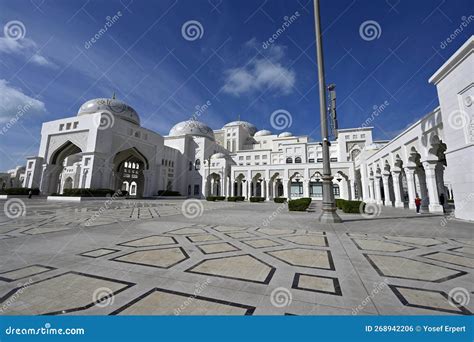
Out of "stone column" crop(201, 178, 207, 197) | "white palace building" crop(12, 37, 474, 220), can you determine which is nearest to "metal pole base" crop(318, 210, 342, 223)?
"white palace building" crop(12, 37, 474, 220)

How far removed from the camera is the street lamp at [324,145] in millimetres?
7824

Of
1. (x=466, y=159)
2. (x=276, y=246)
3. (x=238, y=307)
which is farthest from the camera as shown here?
(x=466, y=159)

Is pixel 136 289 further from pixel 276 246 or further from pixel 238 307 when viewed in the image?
pixel 276 246

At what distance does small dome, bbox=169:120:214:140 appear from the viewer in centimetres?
4752

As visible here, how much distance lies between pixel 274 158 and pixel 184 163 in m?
20.2

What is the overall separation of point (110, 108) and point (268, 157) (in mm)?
31888

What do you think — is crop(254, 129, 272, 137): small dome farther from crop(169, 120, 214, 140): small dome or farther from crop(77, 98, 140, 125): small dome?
crop(77, 98, 140, 125): small dome

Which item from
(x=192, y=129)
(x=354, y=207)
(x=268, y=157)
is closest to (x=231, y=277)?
(x=354, y=207)

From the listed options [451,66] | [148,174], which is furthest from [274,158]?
[451,66]

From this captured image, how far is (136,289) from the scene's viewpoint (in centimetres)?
225

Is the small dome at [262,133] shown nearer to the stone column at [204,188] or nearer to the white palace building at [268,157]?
the white palace building at [268,157]

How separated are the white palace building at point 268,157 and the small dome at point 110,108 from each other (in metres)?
0.15

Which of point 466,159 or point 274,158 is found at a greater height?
point 274,158

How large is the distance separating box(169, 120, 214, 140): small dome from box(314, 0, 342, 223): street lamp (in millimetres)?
40229
